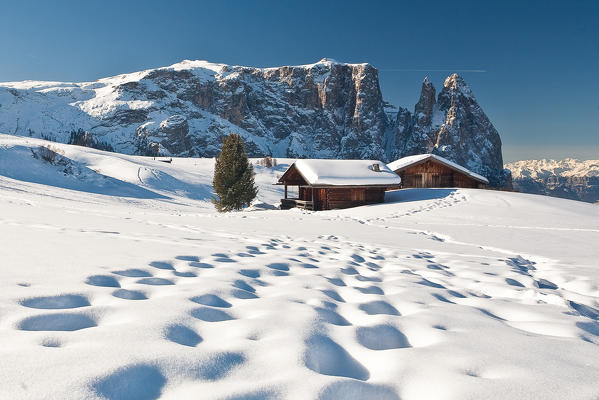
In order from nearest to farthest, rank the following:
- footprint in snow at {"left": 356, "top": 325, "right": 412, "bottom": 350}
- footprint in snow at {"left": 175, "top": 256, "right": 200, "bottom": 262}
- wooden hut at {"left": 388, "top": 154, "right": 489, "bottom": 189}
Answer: footprint in snow at {"left": 356, "top": 325, "right": 412, "bottom": 350}, footprint in snow at {"left": 175, "top": 256, "right": 200, "bottom": 262}, wooden hut at {"left": 388, "top": 154, "right": 489, "bottom": 189}

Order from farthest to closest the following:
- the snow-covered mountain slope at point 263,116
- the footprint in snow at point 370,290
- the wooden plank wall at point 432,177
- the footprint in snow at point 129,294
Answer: the snow-covered mountain slope at point 263,116
the wooden plank wall at point 432,177
the footprint in snow at point 370,290
the footprint in snow at point 129,294

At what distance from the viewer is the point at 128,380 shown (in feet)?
4.65

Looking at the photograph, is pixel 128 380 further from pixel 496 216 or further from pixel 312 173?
pixel 312 173

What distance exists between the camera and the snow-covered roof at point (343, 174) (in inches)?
862

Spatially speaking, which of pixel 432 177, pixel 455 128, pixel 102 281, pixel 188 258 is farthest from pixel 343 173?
pixel 455 128

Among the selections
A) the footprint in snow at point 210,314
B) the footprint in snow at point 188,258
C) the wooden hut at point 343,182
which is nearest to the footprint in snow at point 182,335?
the footprint in snow at point 210,314

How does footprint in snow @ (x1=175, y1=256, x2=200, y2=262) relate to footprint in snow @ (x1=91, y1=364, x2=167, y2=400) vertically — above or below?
below

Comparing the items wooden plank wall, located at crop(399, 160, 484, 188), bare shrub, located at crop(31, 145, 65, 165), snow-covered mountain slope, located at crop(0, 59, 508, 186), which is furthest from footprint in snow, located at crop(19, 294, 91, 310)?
snow-covered mountain slope, located at crop(0, 59, 508, 186)

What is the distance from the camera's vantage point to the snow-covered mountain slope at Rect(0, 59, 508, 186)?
502ft

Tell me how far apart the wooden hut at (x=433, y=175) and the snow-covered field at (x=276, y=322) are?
2377cm

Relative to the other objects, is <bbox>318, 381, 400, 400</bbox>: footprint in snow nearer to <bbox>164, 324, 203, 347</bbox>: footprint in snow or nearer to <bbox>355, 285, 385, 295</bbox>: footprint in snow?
<bbox>164, 324, 203, 347</bbox>: footprint in snow

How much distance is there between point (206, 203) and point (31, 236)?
2485cm

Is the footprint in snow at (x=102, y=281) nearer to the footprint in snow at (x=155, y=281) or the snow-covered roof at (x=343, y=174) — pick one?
the footprint in snow at (x=155, y=281)

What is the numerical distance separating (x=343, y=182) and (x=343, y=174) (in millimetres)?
1097
